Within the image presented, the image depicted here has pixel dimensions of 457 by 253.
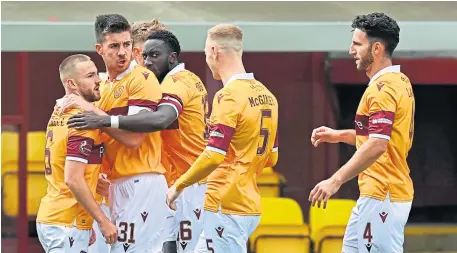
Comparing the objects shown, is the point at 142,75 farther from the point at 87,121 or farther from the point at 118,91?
the point at 87,121

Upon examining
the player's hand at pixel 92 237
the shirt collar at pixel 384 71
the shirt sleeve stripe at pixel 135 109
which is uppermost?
the shirt collar at pixel 384 71

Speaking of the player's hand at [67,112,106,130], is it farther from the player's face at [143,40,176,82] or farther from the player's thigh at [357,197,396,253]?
the player's thigh at [357,197,396,253]

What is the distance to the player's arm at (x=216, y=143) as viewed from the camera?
595cm

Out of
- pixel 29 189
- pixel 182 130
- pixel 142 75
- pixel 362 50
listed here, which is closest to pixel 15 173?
pixel 29 189

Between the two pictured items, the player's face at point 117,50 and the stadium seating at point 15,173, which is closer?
the player's face at point 117,50

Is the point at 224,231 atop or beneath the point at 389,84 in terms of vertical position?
beneath

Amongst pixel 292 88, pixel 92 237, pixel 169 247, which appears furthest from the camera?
pixel 292 88

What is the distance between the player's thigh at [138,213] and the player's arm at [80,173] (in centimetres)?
26

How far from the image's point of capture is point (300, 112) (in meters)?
9.52

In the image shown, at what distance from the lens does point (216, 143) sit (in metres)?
5.98

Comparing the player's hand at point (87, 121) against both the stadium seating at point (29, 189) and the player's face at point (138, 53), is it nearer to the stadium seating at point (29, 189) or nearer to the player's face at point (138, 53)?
the player's face at point (138, 53)

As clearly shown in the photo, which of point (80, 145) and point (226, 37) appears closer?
point (80, 145)

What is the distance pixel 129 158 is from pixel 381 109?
53.9 inches

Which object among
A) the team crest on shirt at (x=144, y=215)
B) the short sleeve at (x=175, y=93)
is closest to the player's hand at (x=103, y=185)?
the team crest on shirt at (x=144, y=215)
